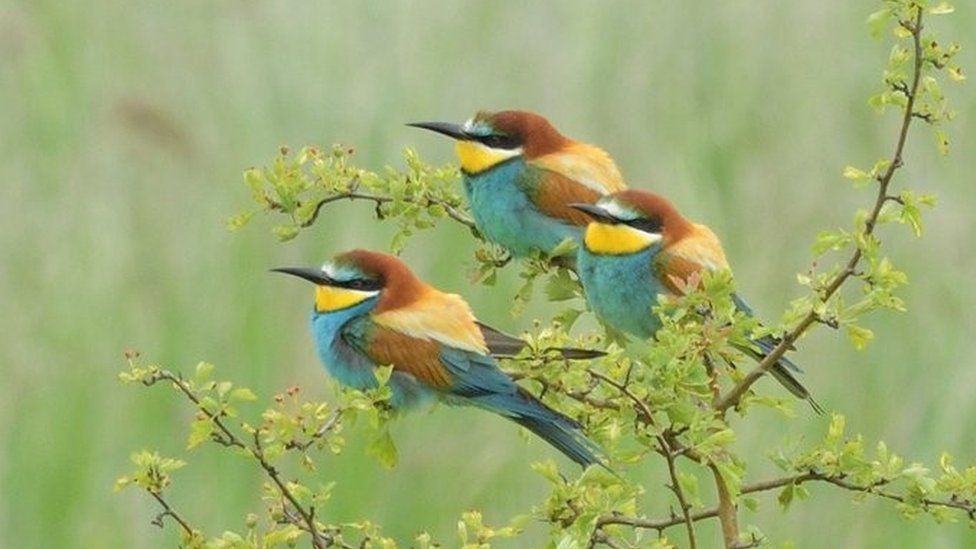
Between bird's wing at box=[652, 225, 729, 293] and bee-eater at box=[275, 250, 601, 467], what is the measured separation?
253mm

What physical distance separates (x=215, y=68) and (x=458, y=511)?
1.21 meters

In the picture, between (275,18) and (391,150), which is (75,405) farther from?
(275,18)

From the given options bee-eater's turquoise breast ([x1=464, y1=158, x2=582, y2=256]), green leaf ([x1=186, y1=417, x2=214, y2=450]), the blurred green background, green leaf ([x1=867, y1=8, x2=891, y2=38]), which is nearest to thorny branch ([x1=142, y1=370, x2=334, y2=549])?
green leaf ([x1=186, y1=417, x2=214, y2=450])

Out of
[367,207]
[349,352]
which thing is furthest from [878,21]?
[367,207]

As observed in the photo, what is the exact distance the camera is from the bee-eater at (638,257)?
2314 mm

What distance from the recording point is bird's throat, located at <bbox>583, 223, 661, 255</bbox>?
93.0 inches

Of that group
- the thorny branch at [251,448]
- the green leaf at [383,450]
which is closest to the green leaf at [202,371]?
the thorny branch at [251,448]

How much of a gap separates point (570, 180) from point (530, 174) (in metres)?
0.08

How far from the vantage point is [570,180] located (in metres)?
2.66

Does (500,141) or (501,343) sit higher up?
(500,141)

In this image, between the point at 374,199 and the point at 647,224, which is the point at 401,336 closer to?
the point at 374,199

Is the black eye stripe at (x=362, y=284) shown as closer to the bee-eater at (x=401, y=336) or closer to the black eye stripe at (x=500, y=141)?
the bee-eater at (x=401, y=336)

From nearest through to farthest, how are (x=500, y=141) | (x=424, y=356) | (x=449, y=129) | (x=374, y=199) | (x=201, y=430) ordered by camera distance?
(x=201, y=430), (x=374, y=199), (x=424, y=356), (x=449, y=129), (x=500, y=141)

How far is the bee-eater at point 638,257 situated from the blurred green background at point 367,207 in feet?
2.22
